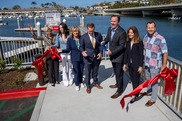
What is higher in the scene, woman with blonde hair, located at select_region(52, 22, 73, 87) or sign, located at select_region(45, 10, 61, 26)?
sign, located at select_region(45, 10, 61, 26)

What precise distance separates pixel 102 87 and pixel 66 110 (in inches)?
51.6

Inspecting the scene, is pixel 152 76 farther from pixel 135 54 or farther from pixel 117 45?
pixel 117 45

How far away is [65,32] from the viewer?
4.64m

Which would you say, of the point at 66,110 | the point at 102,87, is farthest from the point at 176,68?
the point at 66,110

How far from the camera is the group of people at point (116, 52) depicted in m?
3.53

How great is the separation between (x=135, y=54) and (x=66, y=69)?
199cm

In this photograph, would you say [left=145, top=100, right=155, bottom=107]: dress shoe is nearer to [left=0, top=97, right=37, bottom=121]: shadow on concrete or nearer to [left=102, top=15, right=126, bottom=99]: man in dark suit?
[left=102, top=15, right=126, bottom=99]: man in dark suit

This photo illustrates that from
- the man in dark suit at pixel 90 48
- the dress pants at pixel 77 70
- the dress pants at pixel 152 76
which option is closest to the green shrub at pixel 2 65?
the dress pants at pixel 77 70

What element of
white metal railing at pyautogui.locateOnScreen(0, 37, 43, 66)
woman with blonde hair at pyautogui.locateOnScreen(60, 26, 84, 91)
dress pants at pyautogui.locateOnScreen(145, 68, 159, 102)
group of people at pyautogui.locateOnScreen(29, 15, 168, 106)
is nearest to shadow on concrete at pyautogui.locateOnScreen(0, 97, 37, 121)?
group of people at pyautogui.locateOnScreen(29, 15, 168, 106)

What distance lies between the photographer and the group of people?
3525 mm

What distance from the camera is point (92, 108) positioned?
12.7 feet

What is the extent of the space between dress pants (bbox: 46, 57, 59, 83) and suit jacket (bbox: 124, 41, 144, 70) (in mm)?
1906

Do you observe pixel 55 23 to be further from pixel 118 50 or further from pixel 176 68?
pixel 176 68

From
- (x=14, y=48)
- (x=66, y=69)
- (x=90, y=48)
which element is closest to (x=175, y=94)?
(x=90, y=48)
